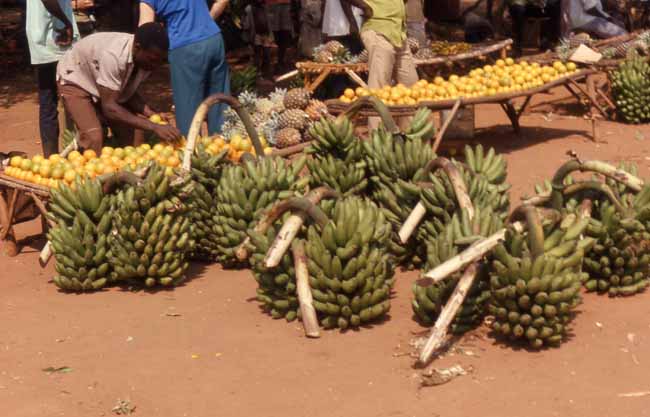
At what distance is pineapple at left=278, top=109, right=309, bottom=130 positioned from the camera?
29.7 feet

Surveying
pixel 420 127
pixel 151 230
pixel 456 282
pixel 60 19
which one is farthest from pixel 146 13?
pixel 456 282

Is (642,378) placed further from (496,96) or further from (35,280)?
(496,96)

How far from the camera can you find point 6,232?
23.8ft

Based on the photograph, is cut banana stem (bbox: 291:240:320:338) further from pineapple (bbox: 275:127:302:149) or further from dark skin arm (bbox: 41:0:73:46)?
dark skin arm (bbox: 41:0:73:46)

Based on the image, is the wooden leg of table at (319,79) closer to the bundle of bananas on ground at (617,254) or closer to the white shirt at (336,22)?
the white shirt at (336,22)

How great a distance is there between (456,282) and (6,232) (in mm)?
3649

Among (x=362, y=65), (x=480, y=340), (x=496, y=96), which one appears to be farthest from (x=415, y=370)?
(x=362, y=65)

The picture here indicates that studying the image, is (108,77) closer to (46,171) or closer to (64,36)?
(46,171)

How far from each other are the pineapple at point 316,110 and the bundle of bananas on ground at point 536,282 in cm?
444

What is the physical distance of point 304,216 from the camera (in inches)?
208

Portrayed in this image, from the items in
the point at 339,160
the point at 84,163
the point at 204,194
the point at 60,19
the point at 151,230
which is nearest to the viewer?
the point at 151,230

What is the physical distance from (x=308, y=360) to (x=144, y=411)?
0.88m

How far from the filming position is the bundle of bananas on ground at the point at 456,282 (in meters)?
5.11

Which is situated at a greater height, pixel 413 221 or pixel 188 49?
pixel 188 49
